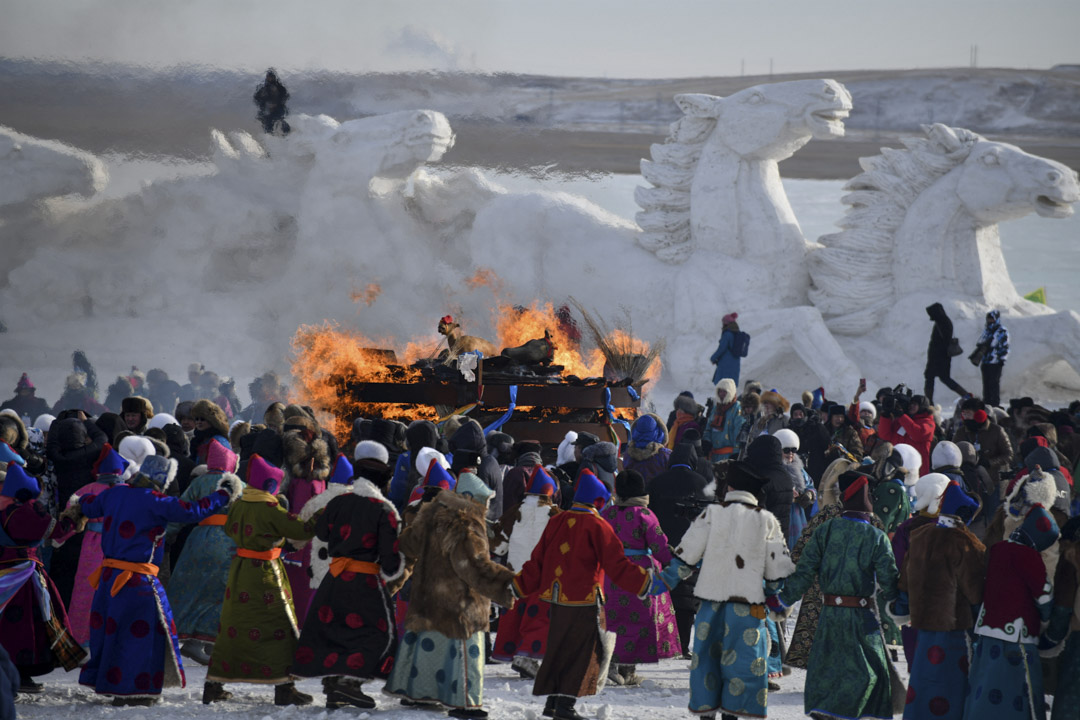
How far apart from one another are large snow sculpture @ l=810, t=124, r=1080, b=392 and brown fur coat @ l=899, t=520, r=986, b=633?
11483mm

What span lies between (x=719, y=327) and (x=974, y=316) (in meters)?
3.20

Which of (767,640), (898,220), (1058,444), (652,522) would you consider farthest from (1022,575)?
(898,220)

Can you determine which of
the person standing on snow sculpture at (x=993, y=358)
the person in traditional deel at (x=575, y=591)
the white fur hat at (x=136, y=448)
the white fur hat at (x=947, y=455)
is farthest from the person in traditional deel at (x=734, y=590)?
the person standing on snow sculpture at (x=993, y=358)

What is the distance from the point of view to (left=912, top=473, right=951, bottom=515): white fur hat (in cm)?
669

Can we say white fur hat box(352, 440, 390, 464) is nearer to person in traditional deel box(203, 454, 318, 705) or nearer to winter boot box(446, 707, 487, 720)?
person in traditional deel box(203, 454, 318, 705)

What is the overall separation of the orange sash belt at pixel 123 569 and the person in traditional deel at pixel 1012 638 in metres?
3.75

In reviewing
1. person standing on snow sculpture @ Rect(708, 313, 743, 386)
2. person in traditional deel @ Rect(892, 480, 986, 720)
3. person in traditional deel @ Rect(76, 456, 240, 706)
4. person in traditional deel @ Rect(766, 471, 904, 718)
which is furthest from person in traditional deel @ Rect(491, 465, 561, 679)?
person standing on snow sculpture @ Rect(708, 313, 743, 386)

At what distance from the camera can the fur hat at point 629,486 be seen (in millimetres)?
7113

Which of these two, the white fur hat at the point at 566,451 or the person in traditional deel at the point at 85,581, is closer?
the person in traditional deel at the point at 85,581

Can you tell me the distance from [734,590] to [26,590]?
333cm

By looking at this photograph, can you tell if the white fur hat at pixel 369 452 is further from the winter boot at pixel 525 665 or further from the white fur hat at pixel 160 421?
the white fur hat at pixel 160 421

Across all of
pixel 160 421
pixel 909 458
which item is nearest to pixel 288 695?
pixel 160 421

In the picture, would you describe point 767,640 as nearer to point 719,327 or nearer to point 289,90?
point 719,327

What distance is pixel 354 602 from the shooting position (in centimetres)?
626
